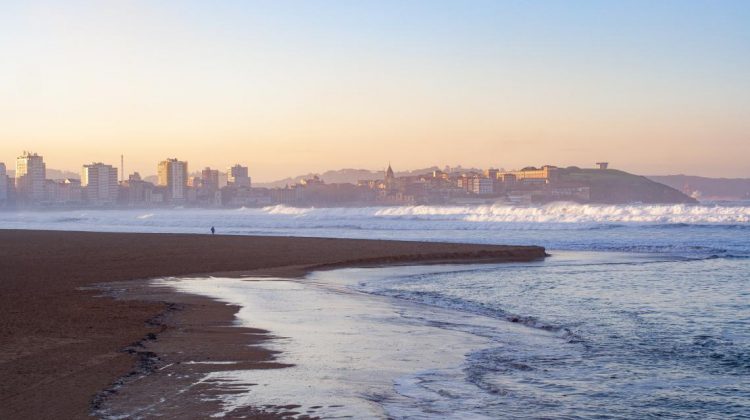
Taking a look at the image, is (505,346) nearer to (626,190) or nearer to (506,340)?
(506,340)

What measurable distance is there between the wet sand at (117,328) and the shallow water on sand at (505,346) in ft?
2.09

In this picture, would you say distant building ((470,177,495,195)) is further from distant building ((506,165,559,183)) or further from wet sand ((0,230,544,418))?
wet sand ((0,230,544,418))

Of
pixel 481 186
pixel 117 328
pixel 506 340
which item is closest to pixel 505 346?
pixel 506 340

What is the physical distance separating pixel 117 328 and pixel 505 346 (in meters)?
5.70

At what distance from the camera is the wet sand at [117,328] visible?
7.28m

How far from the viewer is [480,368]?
9039mm

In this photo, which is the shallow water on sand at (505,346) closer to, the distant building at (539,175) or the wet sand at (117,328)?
the wet sand at (117,328)

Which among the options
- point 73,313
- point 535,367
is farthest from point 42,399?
point 73,313

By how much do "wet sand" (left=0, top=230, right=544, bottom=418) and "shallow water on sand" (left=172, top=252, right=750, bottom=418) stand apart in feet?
2.09

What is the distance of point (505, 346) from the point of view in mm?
10555

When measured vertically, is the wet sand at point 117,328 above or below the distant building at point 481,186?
below

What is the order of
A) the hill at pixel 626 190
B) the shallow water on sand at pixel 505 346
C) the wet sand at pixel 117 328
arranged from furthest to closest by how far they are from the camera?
1. the hill at pixel 626 190
2. the shallow water on sand at pixel 505 346
3. the wet sand at pixel 117 328

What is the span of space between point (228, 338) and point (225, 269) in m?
13.2

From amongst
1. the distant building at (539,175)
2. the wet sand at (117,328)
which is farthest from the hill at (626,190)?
the wet sand at (117,328)
